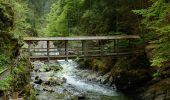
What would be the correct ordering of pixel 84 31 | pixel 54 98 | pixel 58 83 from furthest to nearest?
pixel 84 31 < pixel 58 83 < pixel 54 98

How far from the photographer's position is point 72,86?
103 ft

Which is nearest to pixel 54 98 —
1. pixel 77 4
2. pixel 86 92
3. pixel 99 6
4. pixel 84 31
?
pixel 86 92

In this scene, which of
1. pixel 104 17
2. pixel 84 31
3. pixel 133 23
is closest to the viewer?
pixel 133 23

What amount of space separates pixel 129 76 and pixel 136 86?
45.6 inches

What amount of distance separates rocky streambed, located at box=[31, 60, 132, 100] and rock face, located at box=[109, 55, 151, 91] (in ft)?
3.58

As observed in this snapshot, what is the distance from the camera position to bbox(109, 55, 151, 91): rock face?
29.7 m

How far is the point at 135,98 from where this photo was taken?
26.7 m

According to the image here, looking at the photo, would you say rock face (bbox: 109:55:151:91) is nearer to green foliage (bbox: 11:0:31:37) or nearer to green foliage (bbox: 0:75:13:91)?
green foliage (bbox: 11:0:31:37)

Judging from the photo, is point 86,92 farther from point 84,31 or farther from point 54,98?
point 84,31

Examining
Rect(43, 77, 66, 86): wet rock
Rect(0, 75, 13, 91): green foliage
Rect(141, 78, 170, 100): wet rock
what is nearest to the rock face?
Rect(141, 78, 170, 100): wet rock

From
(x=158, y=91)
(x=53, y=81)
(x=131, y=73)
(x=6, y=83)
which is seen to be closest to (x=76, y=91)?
(x=53, y=81)

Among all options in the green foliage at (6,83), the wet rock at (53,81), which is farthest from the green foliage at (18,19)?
the wet rock at (53,81)

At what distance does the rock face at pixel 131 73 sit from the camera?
1168 inches

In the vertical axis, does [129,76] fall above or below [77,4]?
below
